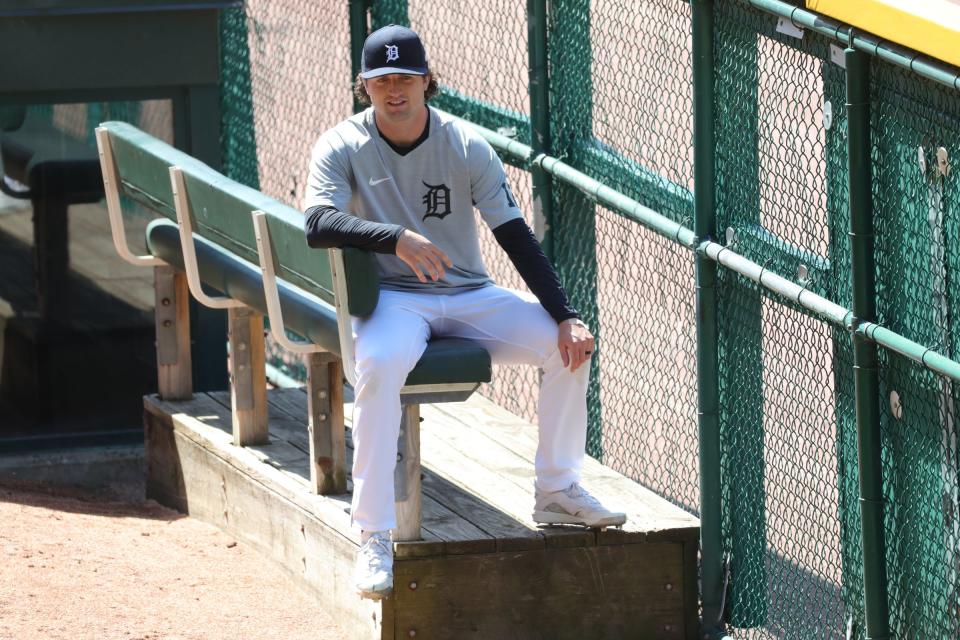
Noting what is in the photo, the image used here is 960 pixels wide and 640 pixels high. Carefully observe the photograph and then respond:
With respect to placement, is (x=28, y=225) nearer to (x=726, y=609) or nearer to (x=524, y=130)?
(x=524, y=130)

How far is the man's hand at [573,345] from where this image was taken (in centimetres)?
509

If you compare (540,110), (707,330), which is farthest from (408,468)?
(540,110)

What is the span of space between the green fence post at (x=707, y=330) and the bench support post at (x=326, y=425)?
1.18 meters

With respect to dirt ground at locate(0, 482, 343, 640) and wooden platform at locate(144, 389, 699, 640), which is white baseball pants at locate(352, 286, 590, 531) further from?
dirt ground at locate(0, 482, 343, 640)

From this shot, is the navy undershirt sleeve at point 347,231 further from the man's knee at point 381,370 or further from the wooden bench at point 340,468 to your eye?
the man's knee at point 381,370

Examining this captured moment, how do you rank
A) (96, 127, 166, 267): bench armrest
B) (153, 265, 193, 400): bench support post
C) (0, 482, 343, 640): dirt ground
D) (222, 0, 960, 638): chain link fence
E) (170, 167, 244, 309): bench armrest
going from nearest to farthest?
(222, 0, 960, 638): chain link fence < (0, 482, 343, 640): dirt ground < (170, 167, 244, 309): bench armrest < (96, 127, 166, 267): bench armrest < (153, 265, 193, 400): bench support post

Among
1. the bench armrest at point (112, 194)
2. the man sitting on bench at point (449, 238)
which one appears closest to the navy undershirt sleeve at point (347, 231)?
the man sitting on bench at point (449, 238)

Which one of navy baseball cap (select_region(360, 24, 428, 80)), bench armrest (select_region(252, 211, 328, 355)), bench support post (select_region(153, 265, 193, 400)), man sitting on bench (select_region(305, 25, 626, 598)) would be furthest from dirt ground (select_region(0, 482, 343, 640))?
navy baseball cap (select_region(360, 24, 428, 80))

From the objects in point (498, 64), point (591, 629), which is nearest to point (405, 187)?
point (591, 629)

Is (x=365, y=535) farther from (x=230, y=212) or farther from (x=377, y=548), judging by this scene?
(x=230, y=212)

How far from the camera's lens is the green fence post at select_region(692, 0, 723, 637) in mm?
5031

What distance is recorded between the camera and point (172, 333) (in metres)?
6.97

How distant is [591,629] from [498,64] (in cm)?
250

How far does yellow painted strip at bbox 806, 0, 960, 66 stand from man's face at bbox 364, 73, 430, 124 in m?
1.31
